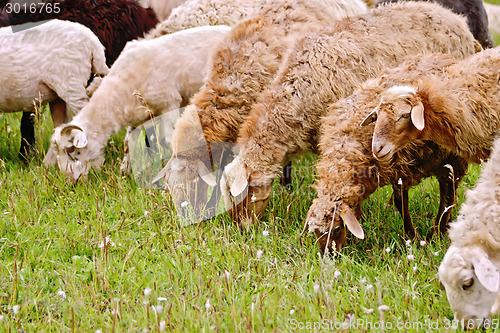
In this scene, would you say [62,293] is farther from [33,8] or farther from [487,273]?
[33,8]

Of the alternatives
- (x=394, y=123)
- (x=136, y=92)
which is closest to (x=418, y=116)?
(x=394, y=123)

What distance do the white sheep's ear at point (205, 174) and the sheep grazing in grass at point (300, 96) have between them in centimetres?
25

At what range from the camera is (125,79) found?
582cm

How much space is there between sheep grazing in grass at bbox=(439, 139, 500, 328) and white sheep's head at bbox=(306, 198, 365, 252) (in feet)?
2.49

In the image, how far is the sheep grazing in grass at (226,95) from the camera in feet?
16.1

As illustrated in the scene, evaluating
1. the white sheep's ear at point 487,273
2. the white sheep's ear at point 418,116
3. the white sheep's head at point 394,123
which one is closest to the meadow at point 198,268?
the white sheep's ear at point 487,273

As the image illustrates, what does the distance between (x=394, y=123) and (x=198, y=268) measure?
1.56 metres

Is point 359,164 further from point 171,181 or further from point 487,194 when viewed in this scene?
point 171,181

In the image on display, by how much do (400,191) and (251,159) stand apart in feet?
3.73

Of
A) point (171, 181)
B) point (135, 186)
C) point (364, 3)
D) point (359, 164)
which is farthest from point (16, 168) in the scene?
point (364, 3)

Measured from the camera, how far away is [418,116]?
3.67 m

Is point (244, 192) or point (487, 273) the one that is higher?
point (487, 273)

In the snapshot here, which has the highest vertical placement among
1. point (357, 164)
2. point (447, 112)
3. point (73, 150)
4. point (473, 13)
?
point (447, 112)

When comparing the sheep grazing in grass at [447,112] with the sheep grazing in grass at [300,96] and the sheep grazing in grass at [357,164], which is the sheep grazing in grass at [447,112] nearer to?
the sheep grazing in grass at [357,164]
